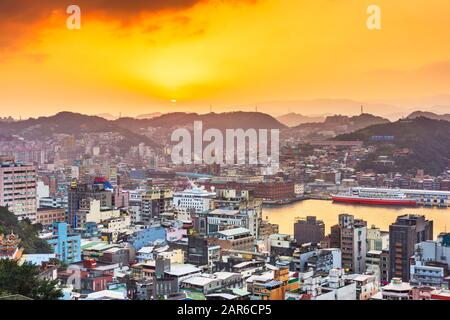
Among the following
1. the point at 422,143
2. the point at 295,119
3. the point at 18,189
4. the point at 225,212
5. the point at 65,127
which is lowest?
the point at 225,212

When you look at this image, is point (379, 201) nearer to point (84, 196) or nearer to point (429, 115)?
point (429, 115)

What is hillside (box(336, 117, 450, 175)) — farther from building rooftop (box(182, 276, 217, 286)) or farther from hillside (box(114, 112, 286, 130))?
building rooftop (box(182, 276, 217, 286))

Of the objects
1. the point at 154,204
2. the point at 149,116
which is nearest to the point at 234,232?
the point at 154,204

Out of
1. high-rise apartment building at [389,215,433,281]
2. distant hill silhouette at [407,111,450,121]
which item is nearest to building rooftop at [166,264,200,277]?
high-rise apartment building at [389,215,433,281]

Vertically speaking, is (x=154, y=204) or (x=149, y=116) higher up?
(x=149, y=116)

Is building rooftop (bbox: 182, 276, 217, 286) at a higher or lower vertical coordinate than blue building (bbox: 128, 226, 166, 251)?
lower
